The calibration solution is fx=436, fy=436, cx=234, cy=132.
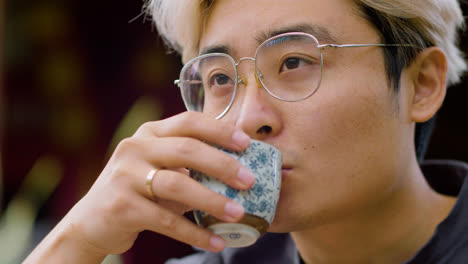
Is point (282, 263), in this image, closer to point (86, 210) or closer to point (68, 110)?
point (86, 210)

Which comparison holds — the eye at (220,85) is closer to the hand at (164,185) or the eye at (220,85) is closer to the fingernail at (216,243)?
the hand at (164,185)

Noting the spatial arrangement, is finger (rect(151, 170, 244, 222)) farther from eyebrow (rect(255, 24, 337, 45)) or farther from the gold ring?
eyebrow (rect(255, 24, 337, 45))

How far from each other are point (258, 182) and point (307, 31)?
1.95ft

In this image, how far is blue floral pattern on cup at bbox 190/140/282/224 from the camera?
1009 millimetres

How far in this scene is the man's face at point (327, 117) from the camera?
1.29 meters

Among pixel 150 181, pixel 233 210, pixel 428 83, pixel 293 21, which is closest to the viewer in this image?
pixel 233 210

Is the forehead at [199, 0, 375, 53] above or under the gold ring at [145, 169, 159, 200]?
above

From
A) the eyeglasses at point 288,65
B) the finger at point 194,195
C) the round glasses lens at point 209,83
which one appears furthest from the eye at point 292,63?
the finger at point 194,195

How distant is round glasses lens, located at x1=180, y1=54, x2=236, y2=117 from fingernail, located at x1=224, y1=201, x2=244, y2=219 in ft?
1.70

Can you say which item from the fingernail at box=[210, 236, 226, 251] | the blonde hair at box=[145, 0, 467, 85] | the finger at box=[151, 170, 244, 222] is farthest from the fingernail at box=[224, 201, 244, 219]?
the blonde hair at box=[145, 0, 467, 85]

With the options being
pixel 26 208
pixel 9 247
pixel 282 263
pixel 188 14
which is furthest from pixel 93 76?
pixel 282 263

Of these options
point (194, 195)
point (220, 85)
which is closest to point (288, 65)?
point (220, 85)

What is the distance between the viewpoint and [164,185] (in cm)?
106

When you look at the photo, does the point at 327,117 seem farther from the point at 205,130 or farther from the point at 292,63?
the point at 205,130
